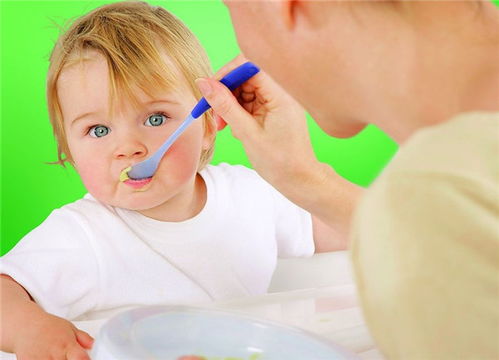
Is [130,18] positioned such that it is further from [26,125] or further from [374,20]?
[374,20]

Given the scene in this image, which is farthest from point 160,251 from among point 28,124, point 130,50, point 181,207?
point 28,124

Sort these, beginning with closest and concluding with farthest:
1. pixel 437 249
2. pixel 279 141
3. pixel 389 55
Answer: pixel 437 249 → pixel 389 55 → pixel 279 141

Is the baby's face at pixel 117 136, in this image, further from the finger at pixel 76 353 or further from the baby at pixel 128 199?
the finger at pixel 76 353

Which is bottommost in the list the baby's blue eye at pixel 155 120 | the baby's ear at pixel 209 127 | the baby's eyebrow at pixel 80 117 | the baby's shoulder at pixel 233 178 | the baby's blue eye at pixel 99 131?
the baby's shoulder at pixel 233 178

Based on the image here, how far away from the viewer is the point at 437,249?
0.40 m

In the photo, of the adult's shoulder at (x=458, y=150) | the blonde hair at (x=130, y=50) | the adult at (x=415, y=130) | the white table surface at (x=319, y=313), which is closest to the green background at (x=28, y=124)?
the blonde hair at (x=130, y=50)

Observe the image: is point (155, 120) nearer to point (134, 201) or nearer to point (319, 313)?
point (134, 201)

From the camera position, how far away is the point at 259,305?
963mm

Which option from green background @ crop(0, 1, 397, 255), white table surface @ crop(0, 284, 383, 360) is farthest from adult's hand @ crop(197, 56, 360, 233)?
green background @ crop(0, 1, 397, 255)

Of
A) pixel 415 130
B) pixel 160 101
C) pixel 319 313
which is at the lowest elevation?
pixel 319 313

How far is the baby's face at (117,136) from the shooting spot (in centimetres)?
104

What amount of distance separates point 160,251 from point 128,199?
0.10m

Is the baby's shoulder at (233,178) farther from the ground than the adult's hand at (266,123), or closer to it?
closer to it

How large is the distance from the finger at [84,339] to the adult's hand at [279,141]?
27 cm
